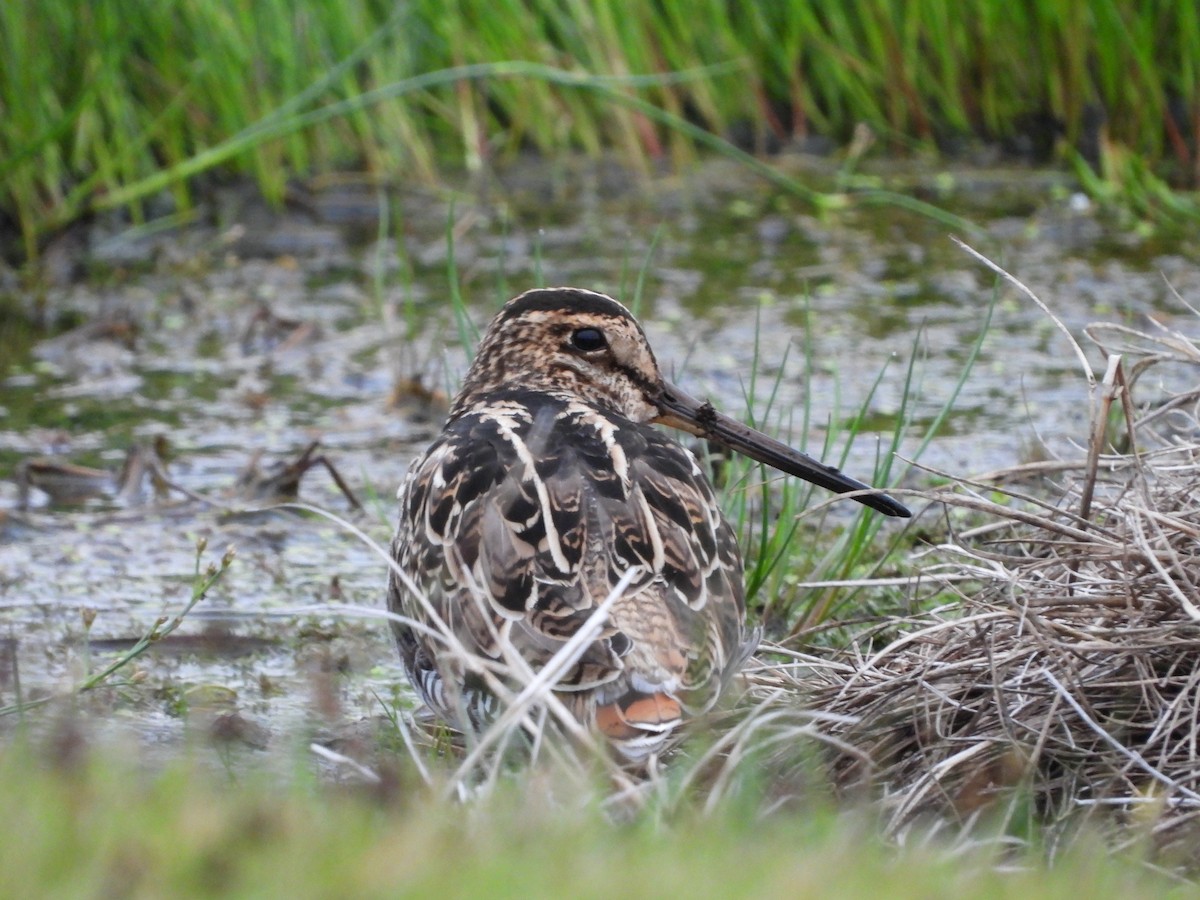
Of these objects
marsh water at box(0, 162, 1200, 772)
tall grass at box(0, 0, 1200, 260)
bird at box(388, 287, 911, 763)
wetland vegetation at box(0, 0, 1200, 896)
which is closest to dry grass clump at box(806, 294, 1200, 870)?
wetland vegetation at box(0, 0, 1200, 896)

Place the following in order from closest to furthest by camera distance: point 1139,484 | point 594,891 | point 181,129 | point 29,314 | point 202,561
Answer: point 594,891 < point 1139,484 < point 202,561 < point 29,314 < point 181,129

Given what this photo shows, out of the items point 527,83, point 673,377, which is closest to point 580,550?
point 673,377

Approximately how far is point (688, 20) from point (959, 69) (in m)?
1.36

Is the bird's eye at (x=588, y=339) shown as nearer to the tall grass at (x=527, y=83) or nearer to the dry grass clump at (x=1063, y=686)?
the dry grass clump at (x=1063, y=686)

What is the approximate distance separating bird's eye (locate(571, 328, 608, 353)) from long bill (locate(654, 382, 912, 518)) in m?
0.17

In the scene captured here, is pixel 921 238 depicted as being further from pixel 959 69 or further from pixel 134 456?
pixel 134 456

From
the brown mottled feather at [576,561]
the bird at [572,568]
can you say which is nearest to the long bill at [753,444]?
the bird at [572,568]

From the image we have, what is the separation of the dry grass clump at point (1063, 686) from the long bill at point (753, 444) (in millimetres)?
367

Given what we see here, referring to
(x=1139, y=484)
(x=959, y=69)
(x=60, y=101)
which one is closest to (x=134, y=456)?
(x=60, y=101)

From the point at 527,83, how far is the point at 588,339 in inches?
193

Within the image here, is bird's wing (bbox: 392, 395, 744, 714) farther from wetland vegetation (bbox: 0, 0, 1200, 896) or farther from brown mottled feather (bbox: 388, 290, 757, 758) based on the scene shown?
wetland vegetation (bbox: 0, 0, 1200, 896)

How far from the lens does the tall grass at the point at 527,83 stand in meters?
7.50

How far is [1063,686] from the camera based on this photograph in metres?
3.22

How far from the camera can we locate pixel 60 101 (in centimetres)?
757
